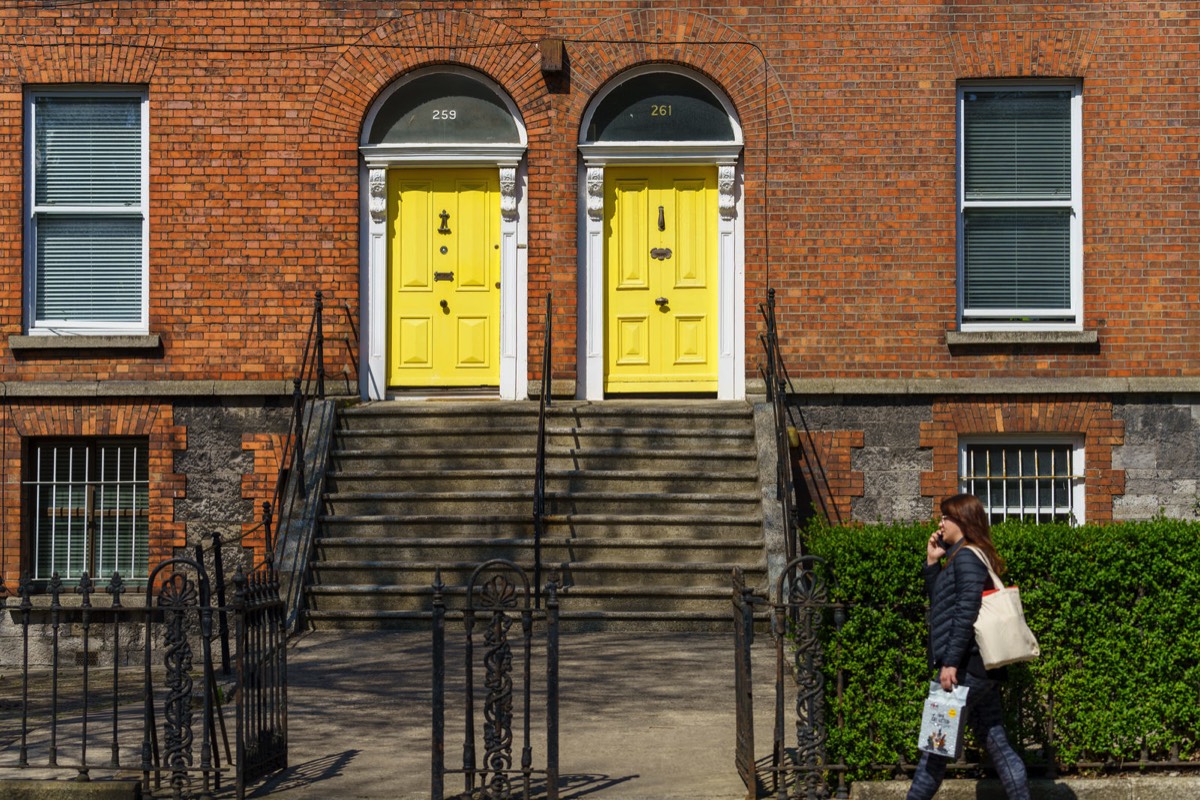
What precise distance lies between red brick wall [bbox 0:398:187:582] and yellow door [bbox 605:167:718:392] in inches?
166

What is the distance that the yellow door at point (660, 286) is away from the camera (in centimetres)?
1592

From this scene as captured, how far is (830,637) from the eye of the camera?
8.39 meters

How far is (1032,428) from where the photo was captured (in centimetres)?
1515

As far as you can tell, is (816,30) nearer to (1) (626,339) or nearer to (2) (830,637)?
(1) (626,339)

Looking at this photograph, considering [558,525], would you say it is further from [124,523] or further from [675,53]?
[675,53]

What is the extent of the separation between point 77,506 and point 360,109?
181 inches

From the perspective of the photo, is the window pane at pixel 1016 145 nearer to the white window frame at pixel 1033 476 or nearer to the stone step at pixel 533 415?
the white window frame at pixel 1033 476

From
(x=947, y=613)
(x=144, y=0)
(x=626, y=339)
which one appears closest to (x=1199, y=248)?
(x=626, y=339)

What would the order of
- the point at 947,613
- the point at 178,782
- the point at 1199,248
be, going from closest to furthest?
1. the point at 947,613
2. the point at 178,782
3. the point at 1199,248

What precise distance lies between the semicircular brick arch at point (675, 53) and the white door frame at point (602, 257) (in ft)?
0.57

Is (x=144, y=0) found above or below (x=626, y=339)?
above

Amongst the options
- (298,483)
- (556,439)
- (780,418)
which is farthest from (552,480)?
(298,483)

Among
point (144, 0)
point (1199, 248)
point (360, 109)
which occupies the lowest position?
point (1199, 248)

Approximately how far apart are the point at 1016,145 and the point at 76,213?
9.02 m
